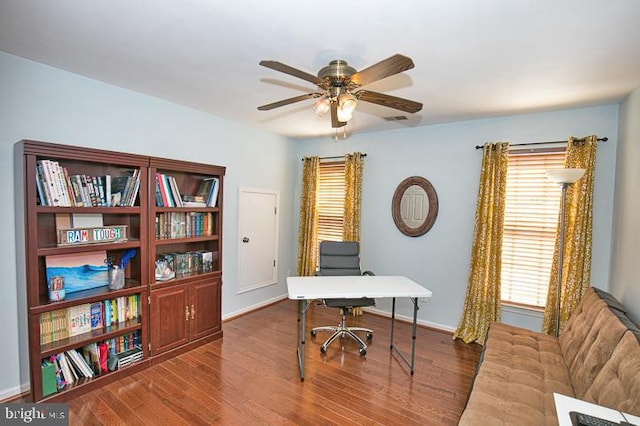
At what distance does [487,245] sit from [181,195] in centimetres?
345

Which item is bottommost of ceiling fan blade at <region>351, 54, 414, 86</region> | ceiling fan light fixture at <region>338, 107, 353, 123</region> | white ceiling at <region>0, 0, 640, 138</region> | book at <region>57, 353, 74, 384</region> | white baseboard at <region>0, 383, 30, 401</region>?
white baseboard at <region>0, 383, 30, 401</region>

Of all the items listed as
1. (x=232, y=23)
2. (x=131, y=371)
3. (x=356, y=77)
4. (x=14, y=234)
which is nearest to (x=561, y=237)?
(x=356, y=77)

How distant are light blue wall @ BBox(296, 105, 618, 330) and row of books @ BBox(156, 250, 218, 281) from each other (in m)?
2.16

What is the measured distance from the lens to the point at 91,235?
251 centimetres

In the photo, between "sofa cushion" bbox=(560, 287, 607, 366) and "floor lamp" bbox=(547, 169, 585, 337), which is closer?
"sofa cushion" bbox=(560, 287, 607, 366)

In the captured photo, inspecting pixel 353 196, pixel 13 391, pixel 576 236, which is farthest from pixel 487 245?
pixel 13 391

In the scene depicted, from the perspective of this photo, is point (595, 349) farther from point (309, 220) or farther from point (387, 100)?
point (309, 220)

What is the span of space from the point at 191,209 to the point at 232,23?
6.44 feet

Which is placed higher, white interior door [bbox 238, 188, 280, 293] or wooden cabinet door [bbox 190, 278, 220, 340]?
white interior door [bbox 238, 188, 280, 293]

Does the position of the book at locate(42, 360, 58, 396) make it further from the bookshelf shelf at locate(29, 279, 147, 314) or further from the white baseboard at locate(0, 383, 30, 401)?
the bookshelf shelf at locate(29, 279, 147, 314)

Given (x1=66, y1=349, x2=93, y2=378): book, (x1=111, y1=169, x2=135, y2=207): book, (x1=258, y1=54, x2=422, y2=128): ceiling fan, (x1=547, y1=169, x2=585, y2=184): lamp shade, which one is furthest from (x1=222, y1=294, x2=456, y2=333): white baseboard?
(x1=258, y1=54, x2=422, y2=128): ceiling fan

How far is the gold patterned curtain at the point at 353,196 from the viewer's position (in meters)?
4.37

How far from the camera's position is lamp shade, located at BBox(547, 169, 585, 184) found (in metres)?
2.59

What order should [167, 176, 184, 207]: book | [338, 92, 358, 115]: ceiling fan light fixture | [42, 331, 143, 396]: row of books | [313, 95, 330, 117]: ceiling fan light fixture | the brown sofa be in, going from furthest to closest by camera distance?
1. [167, 176, 184, 207]: book
2. [42, 331, 143, 396]: row of books
3. [313, 95, 330, 117]: ceiling fan light fixture
4. [338, 92, 358, 115]: ceiling fan light fixture
5. the brown sofa
